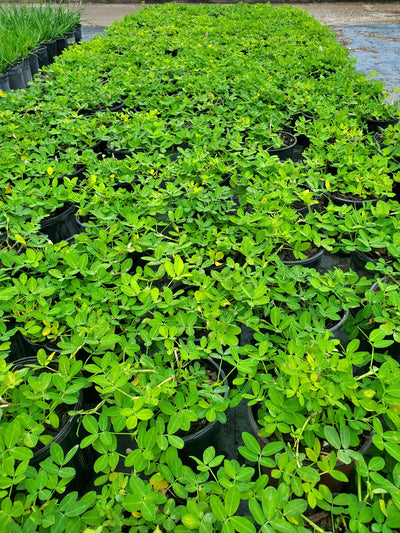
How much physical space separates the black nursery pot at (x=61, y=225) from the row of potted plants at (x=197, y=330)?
0.01 metres

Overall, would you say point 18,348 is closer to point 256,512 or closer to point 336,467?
point 256,512

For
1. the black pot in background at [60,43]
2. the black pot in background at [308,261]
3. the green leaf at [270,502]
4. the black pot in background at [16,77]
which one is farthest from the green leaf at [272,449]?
the black pot in background at [60,43]

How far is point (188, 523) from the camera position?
84cm

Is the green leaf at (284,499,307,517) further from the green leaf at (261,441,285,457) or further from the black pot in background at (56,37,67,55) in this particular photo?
the black pot in background at (56,37,67,55)

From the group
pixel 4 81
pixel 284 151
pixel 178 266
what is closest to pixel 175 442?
pixel 178 266

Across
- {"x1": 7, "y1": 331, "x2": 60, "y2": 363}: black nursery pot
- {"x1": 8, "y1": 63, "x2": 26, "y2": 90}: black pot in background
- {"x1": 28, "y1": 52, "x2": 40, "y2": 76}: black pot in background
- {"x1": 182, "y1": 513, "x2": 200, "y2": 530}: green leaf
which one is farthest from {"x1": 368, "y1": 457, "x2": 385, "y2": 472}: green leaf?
{"x1": 28, "y1": 52, "x2": 40, "y2": 76}: black pot in background

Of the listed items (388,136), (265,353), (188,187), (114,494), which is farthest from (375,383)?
(388,136)

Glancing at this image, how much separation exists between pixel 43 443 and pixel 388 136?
8.58 ft

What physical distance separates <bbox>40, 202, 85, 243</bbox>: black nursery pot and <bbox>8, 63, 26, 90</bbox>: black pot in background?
3074 millimetres

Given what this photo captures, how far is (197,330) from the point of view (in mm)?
1397

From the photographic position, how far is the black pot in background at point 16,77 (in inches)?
167

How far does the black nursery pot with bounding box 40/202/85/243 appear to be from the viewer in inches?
80.7

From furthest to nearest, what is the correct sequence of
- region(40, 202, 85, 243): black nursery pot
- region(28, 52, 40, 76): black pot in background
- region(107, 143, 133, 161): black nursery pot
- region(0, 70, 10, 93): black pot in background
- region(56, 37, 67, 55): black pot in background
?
region(56, 37, 67, 55): black pot in background < region(28, 52, 40, 76): black pot in background < region(0, 70, 10, 93): black pot in background < region(107, 143, 133, 161): black nursery pot < region(40, 202, 85, 243): black nursery pot

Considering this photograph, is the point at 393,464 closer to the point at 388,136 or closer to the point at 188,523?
the point at 188,523
